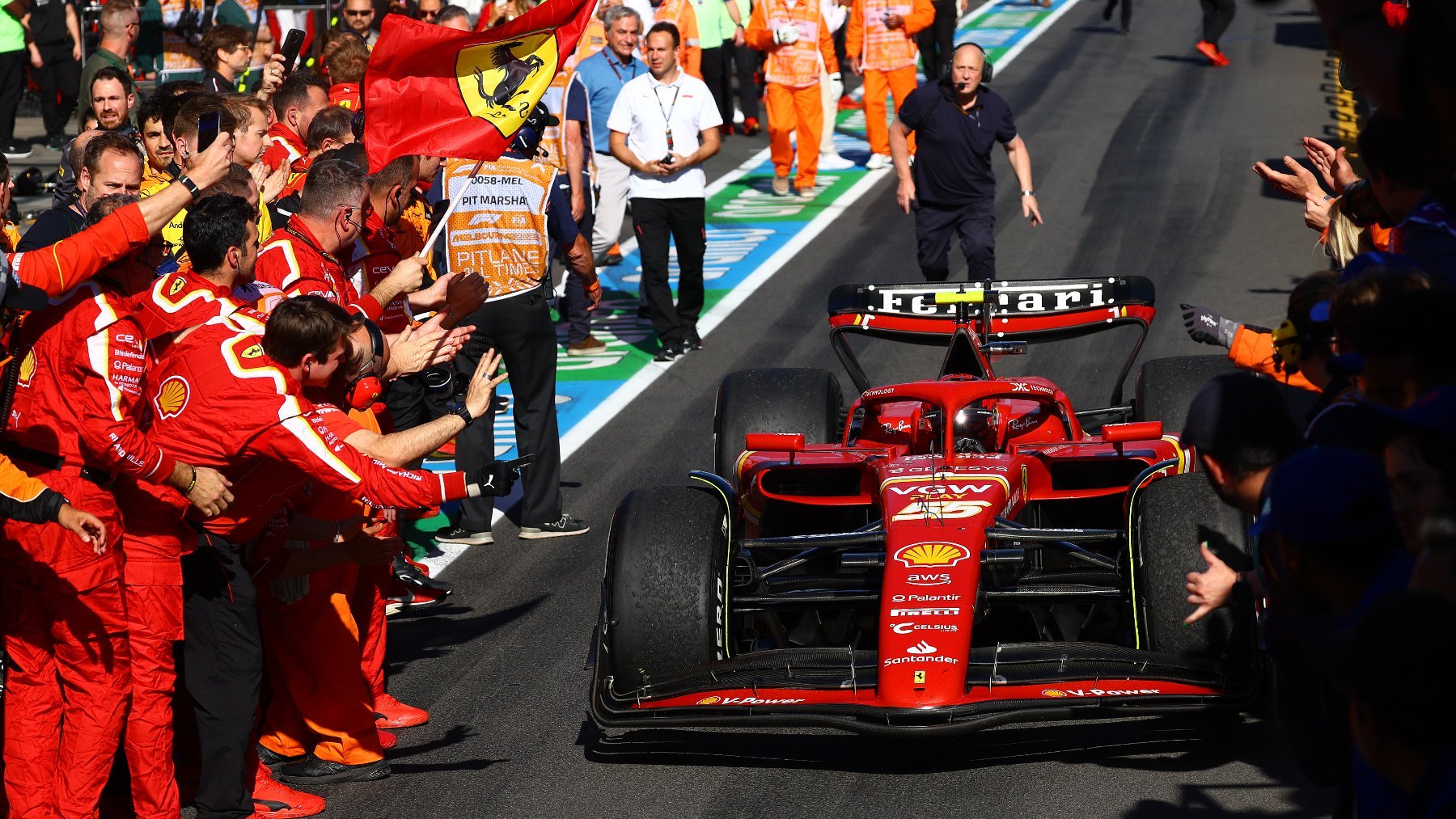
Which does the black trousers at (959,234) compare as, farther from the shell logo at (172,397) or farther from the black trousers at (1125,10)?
the black trousers at (1125,10)

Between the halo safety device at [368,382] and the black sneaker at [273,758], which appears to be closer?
the halo safety device at [368,382]

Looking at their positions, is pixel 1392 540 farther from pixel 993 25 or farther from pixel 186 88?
pixel 993 25

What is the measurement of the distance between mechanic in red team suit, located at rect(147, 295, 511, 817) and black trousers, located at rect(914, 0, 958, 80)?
16053 millimetres

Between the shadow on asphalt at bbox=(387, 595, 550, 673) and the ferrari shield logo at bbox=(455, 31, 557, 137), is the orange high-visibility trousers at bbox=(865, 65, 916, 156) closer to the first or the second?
the ferrari shield logo at bbox=(455, 31, 557, 137)

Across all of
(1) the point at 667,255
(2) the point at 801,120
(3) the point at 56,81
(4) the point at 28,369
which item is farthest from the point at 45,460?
(3) the point at 56,81

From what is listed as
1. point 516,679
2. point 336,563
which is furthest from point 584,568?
point 336,563

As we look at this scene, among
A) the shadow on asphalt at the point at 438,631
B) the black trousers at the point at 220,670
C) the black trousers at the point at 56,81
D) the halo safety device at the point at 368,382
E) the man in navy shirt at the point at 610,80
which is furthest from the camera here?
the black trousers at the point at 56,81

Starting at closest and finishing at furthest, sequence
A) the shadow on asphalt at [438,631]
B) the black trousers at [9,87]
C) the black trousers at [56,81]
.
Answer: the shadow on asphalt at [438,631] → the black trousers at [9,87] → the black trousers at [56,81]

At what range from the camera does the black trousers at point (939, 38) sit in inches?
819

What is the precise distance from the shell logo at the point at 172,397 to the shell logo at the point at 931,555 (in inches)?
99.1

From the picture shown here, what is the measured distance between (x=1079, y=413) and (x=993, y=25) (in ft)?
66.0

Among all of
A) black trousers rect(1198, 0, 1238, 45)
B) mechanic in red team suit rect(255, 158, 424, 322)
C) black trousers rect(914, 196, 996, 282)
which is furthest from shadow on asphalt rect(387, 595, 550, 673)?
black trousers rect(1198, 0, 1238, 45)

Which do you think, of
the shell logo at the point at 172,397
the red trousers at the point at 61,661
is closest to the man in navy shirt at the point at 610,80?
the shell logo at the point at 172,397

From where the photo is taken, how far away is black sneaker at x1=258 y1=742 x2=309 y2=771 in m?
6.39
